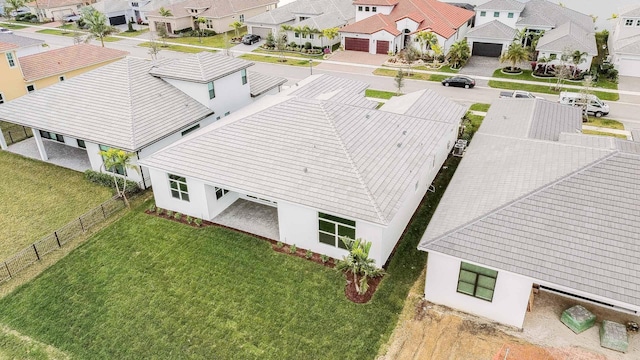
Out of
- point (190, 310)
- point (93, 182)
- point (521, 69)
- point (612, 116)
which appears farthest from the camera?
point (521, 69)

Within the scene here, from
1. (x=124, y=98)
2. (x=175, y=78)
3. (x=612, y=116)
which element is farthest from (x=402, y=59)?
(x=124, y=98)

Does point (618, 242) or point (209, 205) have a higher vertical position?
point (618, 242)

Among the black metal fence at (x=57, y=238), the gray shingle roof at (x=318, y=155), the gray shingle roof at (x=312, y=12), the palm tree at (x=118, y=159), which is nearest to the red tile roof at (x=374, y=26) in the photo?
the gray shingle roof at (x=312, y=12)

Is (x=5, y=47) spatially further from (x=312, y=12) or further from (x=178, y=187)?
(x=312, y=12)

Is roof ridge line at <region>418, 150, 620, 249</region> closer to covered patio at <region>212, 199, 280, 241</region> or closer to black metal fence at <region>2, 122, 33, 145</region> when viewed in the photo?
covered patio at <region>212, 199, 280, 241</region>

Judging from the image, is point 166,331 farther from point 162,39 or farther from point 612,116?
point 162,39

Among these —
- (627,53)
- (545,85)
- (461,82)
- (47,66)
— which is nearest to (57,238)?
(47,66)

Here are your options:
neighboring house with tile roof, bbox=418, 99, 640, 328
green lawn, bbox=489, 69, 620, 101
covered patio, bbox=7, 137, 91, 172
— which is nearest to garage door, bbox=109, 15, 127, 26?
covered patio, bbox=7, 137, 91, 172
